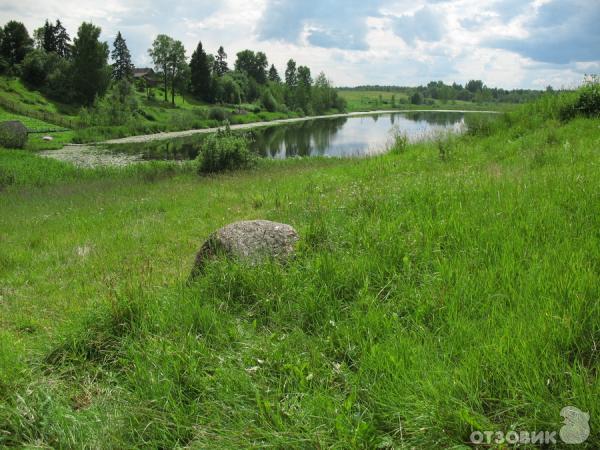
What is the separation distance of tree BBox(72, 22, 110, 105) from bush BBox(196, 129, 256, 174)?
55.8m

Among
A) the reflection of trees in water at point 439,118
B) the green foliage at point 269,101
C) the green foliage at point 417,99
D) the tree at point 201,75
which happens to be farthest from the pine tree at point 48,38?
the green foliage at point 417,99

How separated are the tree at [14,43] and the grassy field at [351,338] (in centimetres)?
9349

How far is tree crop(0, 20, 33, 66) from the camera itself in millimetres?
77438

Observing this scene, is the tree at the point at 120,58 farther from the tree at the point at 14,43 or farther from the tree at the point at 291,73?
the tree at the point at 291,73

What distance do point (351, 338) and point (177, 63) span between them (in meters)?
106

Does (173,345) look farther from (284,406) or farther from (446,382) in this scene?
(446,382)

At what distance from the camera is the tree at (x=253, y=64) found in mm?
138250

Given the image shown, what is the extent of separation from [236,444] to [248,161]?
73.9 ft

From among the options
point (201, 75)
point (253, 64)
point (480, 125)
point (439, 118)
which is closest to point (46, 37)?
point (201, 75)

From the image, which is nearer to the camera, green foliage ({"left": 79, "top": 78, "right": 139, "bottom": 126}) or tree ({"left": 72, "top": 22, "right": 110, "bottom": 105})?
green foliage ({"left": 79, "top": 78, "right": 139, "bottom": 126})

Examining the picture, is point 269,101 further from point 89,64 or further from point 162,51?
point 89,64

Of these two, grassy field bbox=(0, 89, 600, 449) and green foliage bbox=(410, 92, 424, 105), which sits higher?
green foliage bbox=(410, 92, 424, 105)

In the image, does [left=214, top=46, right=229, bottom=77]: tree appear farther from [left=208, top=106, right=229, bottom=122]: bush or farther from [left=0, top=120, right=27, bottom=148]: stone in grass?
[left=0, top=120, right=27, bottom=148]: stone in grass

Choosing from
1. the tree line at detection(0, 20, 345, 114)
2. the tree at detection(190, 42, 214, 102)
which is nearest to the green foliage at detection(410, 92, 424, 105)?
the tree line at detection(0, 20, 345, 114)
